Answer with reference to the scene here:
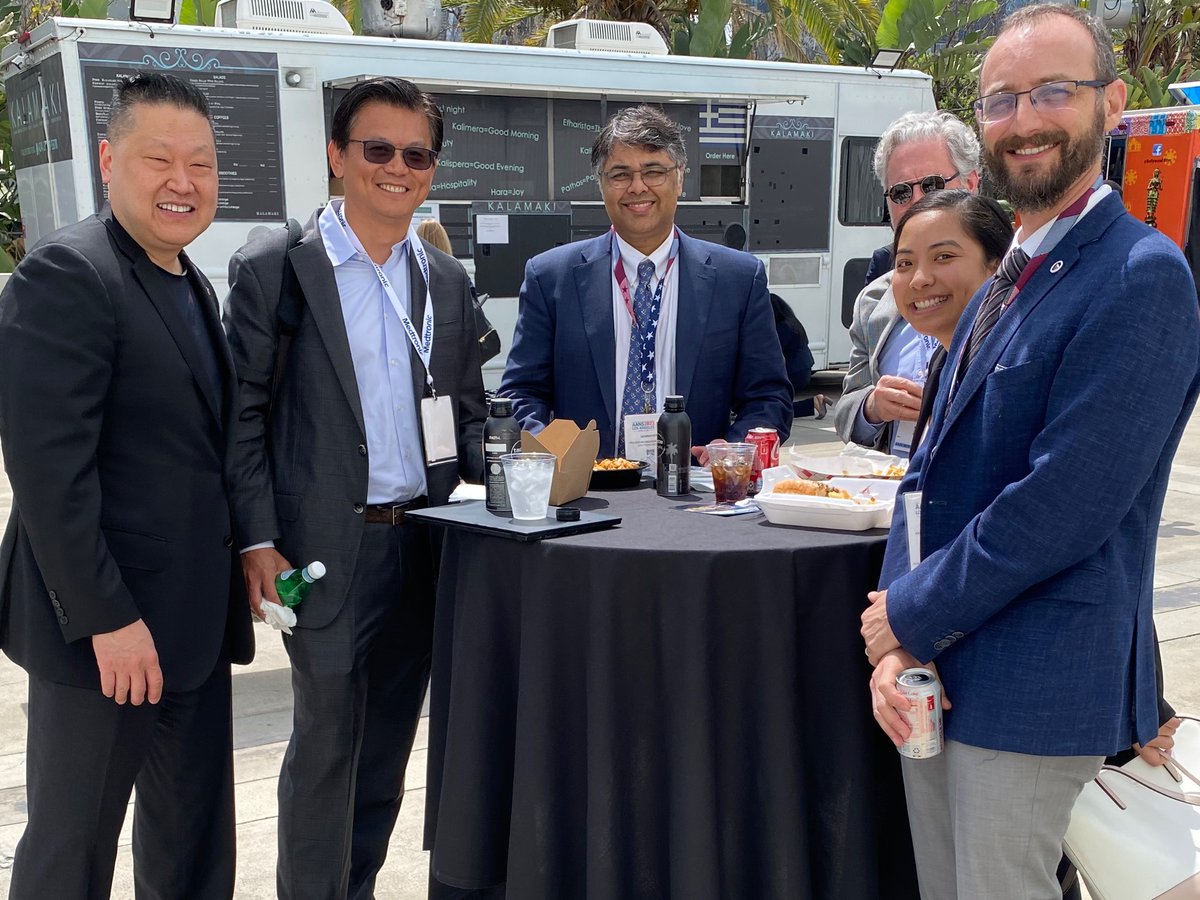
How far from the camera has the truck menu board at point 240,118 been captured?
7.71 metres

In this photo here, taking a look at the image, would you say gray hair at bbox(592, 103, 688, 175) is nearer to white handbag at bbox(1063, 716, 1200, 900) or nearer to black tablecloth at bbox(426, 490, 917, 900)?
black tablecloth at bbox(426, 490, 917, 900)

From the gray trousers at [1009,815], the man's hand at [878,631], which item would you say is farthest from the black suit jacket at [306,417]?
the gray trousers at [1009,815]

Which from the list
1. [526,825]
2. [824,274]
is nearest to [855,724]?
[526,825]

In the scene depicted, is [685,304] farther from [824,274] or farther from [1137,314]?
[824,274]

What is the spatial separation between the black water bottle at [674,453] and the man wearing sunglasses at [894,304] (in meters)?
0.57

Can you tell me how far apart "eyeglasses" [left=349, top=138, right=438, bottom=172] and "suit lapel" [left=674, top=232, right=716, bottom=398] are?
0.91 metres

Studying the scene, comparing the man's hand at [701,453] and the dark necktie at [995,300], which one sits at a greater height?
the dark necktie at [995,300]

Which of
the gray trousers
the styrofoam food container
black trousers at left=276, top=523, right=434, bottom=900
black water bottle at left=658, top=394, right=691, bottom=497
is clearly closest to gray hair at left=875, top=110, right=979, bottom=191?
black water bottle at left=658, top=394, right=691, bottom=497

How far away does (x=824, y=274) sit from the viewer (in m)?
10.8

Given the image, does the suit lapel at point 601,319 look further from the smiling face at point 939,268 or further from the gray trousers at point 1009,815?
the gray trousers at point 1009,815

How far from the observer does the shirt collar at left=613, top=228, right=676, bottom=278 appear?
135 inches

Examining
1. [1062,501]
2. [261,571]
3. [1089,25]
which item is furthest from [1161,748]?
[261,571]

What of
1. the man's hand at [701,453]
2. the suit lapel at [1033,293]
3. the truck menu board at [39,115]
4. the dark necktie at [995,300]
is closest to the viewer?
the suit lapel at [1033,293]

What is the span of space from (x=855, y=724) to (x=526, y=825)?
73 cm
